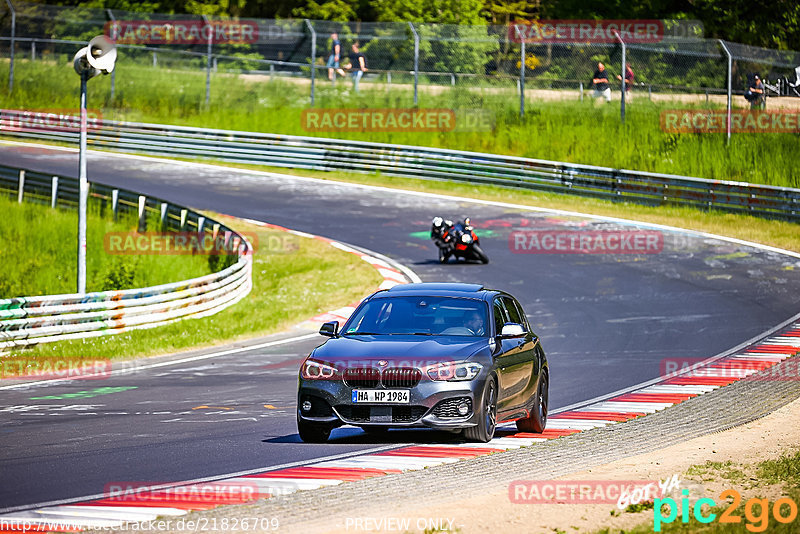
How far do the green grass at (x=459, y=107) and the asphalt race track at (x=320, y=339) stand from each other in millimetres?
4624

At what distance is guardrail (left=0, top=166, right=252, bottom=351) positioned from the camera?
62.3 ft

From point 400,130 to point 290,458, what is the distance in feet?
107

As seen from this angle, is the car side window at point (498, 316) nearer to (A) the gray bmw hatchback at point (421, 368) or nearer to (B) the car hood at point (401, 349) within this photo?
(A) the gray bmw hatchback at point (421, 368)

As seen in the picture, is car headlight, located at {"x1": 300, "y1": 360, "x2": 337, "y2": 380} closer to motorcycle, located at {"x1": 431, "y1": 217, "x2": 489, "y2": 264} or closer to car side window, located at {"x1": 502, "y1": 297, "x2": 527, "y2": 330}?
car side window, located at {"x1": 502, "y1": 297, "x2": 527, "y2": 330}

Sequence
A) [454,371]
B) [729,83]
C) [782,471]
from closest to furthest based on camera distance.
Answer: [782,471]
[454,371]
[729,83]

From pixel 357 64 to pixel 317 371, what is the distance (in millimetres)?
32215

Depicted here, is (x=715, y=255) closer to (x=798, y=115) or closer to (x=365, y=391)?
(x=798, y=115)

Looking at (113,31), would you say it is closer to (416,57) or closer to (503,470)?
(416,57)

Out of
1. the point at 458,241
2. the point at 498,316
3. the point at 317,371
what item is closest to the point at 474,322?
the point at 498,316

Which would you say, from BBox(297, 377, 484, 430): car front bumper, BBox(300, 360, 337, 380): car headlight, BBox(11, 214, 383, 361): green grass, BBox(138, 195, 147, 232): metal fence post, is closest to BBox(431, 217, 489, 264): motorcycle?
BBox(11, 214, 383, 361): green grass

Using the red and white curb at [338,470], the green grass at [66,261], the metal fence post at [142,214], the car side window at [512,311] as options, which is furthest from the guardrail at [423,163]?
the car side window at [512,311]

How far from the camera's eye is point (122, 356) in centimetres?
1919

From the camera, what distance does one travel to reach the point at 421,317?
1131 centimetres

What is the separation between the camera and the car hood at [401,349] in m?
10.3
